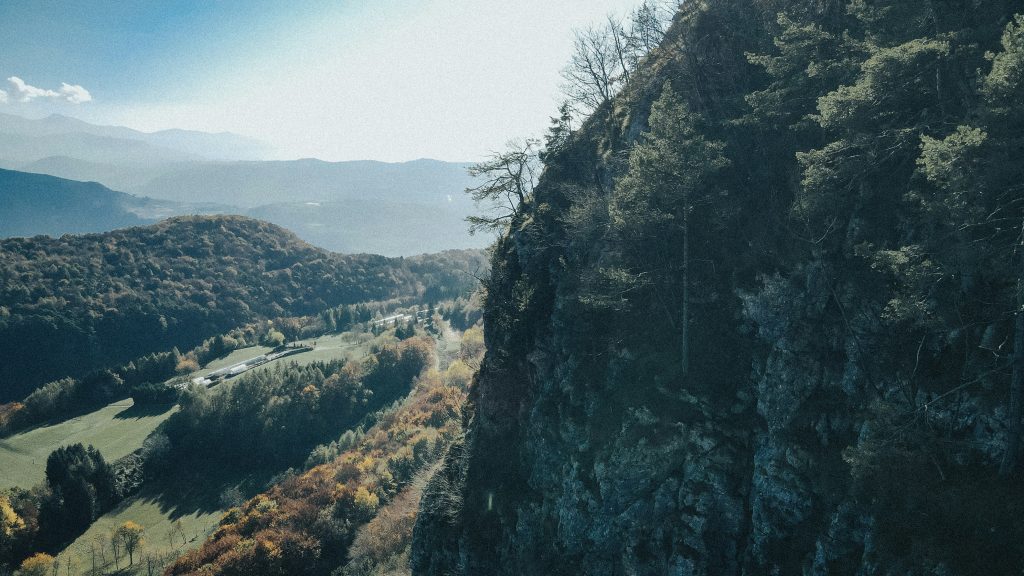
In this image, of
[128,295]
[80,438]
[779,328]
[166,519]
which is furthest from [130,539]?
[128,295]

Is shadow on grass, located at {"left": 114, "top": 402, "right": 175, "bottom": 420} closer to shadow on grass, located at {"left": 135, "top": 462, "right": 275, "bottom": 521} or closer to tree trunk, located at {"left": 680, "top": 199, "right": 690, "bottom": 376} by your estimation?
shadow on grass, located at {"left": 135, "top": 462, "right": 275, "bottom": 521}

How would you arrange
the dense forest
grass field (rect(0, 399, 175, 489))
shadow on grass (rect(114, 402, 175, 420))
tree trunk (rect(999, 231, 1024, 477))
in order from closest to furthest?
1. tree trunk (rect(999, 231, 1024, 477))
2. grass field (rect(0, 399, 175, 489))
3. shadow on grass (rect(114, 402, 175, 420))
4. the dense forest

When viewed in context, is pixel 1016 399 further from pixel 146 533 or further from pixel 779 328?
pixel 146 533

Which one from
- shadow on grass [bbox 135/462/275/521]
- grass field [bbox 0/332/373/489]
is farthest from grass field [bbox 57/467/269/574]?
grass field [bbox 0/332/373/489]

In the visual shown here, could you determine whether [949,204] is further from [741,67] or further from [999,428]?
[741,67]

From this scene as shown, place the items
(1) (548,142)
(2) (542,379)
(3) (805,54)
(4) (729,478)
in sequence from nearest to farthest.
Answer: (4) (729,478) → (3) (805,54) → (2) (542,379) → (1) (548,142)

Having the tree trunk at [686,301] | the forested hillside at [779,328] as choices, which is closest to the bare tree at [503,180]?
the forested hillside at [779,328]

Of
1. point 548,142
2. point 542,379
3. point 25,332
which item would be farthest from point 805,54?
A: point 25,332
